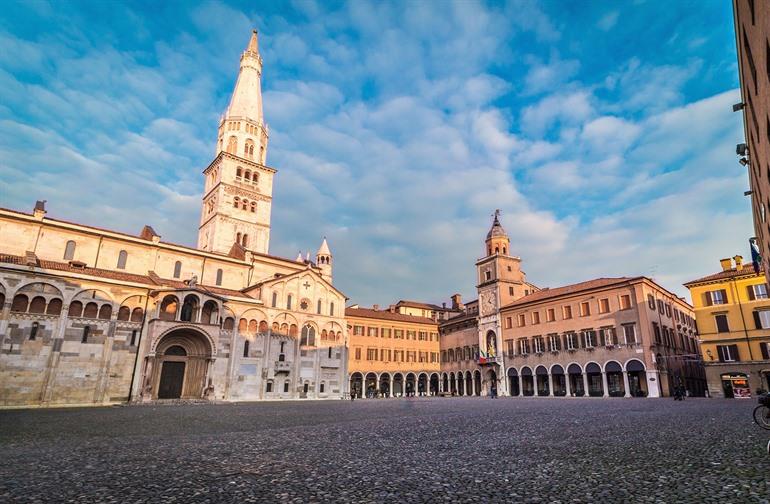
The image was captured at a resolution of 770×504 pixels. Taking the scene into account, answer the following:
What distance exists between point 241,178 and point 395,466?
51138mm

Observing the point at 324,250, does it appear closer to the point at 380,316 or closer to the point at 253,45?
the point at 380,316

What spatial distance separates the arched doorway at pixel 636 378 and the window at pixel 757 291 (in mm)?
10534

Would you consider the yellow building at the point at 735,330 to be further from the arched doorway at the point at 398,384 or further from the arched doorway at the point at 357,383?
the arched doorway at the point at 357,383

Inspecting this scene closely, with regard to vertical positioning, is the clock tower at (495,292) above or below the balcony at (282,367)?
above

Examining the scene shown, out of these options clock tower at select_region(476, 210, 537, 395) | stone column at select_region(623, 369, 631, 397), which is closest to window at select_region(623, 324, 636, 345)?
stone column at select_region(623, 369, 631, 397)

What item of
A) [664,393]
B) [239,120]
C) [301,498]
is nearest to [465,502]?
[301,498]

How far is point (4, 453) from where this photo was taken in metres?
8.16

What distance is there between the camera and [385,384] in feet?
180

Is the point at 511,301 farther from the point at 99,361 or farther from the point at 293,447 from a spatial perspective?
the point at 293,447

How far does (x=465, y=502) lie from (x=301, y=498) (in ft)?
6.06

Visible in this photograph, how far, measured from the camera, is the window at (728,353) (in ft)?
114

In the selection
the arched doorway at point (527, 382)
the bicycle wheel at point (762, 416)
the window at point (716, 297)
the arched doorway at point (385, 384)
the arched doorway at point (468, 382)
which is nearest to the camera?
the bicycle wheel at point (762, 416)

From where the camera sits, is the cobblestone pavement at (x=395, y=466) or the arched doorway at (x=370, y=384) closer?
the cobblestone pavement at (x=395, y=466)

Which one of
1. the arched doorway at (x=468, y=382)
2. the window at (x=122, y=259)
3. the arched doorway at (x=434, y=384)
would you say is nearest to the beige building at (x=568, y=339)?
the arched doorway at (x=468, y=382)
